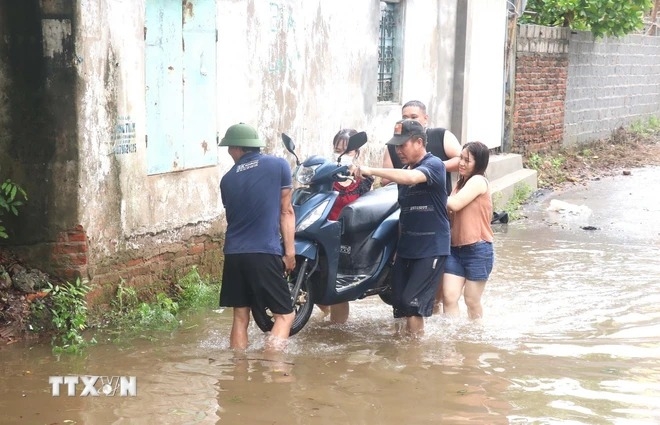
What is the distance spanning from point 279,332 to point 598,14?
13636 millimetres

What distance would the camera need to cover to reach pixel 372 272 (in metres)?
7.13

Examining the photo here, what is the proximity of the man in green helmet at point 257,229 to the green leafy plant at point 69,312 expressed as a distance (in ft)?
3.55

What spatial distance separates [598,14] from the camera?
1808 centimetres

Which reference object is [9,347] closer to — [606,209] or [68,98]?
[68,98]

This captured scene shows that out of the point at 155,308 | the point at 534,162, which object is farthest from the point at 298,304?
the point at 534,162

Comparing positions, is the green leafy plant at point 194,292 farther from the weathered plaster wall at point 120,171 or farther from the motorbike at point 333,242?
the motorbike at point 333,242

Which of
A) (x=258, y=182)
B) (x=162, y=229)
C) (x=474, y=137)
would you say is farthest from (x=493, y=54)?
(x=258, y=182)

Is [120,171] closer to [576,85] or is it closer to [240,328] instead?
[240,328]

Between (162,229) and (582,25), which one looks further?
(582,25)

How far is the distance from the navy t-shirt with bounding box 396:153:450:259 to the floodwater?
2.40ft

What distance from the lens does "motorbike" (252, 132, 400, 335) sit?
21.8 feet

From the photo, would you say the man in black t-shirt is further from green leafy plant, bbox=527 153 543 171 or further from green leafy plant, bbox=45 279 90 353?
green leafy plant, bbox=527 153 543 171

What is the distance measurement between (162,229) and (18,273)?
131 cm

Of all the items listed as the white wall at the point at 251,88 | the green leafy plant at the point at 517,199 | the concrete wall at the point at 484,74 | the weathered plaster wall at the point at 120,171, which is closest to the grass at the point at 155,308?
the weathered plaster wall at the point at 120,171
